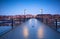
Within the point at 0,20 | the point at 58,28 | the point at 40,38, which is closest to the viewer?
the point at 40,38

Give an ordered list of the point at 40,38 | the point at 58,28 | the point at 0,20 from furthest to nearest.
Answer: the point at 58,28 → the point at 0,20 → the point at 40,38

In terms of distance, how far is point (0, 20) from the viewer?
4.63m

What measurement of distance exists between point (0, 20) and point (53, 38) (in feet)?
7.21

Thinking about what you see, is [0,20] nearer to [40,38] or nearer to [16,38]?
[16,38]

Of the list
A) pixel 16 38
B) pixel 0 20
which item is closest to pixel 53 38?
pixel 16 38

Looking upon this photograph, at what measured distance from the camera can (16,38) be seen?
132 inches

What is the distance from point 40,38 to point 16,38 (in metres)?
0.65

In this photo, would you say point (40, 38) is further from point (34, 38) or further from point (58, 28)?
point (58, 28)

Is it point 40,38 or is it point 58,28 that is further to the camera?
point 58,28

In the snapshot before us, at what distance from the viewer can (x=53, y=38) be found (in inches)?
134

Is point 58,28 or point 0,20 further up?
point 0,20

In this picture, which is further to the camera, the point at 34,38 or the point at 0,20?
the point at 0,20

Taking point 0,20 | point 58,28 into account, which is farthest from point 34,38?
point 58,28

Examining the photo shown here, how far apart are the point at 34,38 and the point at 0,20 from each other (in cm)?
184
